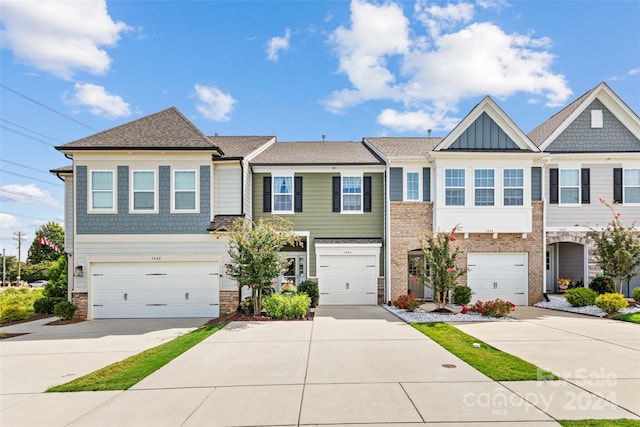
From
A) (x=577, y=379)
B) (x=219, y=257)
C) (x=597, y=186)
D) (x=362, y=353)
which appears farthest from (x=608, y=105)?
(x=219, y=257)

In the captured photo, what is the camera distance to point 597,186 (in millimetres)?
18266

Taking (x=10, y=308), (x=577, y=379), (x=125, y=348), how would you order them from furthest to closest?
(x=10, y=308), (x=125, y=348), (x=577, y=379)

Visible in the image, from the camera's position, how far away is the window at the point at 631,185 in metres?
18.3

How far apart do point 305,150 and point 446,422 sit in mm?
16299

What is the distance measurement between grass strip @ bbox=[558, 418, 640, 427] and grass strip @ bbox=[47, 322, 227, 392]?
7.04 m

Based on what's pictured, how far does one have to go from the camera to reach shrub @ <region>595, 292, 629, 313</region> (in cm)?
1450

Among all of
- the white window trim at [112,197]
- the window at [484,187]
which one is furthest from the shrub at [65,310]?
the window at [484,187]

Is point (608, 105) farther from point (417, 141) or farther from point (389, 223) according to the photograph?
point (389, 223)

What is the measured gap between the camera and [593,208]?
18.2 m

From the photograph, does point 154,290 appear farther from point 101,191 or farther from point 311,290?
point 311,290

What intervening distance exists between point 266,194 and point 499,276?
1098cm

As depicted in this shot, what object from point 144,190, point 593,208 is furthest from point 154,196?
point 593,208

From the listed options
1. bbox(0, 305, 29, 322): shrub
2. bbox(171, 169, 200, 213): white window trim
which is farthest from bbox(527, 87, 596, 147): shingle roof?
bbox(0, 305, 29, 322): shrub

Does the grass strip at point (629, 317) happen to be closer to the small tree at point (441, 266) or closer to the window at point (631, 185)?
the small tree at point (441, 266)
